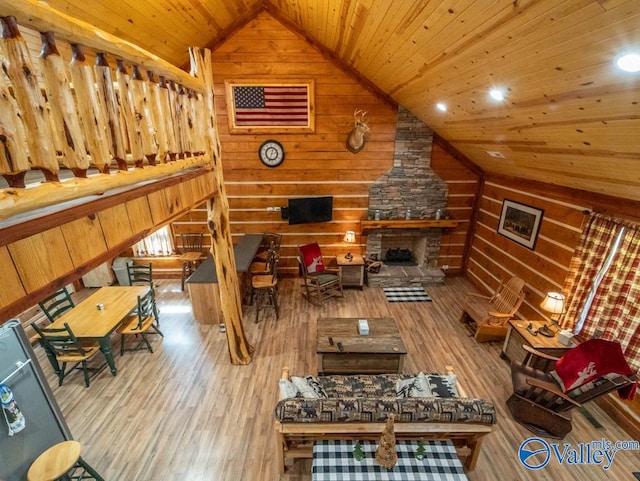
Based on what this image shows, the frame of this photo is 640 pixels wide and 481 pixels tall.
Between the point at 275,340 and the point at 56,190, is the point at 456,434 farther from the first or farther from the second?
the point at 56,190

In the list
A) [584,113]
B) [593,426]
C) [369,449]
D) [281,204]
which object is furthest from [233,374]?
[584,113]

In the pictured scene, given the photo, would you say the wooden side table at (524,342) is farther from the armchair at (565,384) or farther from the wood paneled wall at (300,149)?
the wood paneled wall at (300,149)

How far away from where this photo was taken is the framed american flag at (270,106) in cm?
507

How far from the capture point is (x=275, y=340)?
4352 millimetres

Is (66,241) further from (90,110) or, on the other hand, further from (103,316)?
(103,316)

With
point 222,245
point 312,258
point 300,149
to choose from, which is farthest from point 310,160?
point 222,245

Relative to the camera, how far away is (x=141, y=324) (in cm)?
384

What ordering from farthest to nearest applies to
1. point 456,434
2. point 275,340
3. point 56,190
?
point 275,340 < point 456,434 < point 56,190

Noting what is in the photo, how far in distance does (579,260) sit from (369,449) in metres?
3.42

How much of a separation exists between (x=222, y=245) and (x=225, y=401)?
6.00ft

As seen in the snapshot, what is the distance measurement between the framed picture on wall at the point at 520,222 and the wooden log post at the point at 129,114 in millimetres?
5096

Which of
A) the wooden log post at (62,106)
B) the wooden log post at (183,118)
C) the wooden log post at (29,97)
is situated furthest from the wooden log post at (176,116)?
the wooden log post at (29,97)

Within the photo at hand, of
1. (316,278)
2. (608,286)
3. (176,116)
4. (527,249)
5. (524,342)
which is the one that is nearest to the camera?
(176,116)

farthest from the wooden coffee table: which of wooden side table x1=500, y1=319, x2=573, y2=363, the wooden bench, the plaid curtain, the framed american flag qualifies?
the framed american flag
